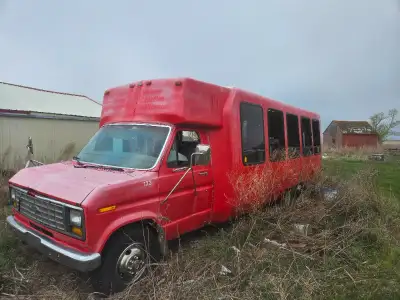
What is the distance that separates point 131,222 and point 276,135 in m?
4.67

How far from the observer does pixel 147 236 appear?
14.4 ft

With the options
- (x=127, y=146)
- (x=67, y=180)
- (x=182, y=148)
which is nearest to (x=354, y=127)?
(x=182, y=148)

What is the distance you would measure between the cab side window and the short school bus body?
0.02 meters

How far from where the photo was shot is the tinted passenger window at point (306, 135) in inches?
388

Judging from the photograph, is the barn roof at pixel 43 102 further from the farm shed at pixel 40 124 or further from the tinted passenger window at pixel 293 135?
the tinted passenger window at pixel 293 135

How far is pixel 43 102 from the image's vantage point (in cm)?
1462

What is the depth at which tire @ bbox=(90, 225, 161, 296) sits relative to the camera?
154 inches

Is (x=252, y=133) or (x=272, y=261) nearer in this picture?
(x=272, y=261)

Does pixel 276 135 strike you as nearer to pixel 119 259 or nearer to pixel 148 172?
pixel 148 172

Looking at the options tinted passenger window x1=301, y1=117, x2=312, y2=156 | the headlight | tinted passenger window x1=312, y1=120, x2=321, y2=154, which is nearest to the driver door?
the headlight

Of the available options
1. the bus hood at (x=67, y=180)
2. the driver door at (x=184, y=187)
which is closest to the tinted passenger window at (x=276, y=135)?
the driver door at (x=184, y=187)

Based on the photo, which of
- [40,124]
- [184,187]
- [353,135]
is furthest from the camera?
[353,135]

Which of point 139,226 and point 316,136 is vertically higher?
point 316,136

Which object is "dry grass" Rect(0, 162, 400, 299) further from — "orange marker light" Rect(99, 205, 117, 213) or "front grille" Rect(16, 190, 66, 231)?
"orange marker light" Rect(99, 205, 117, 213)
